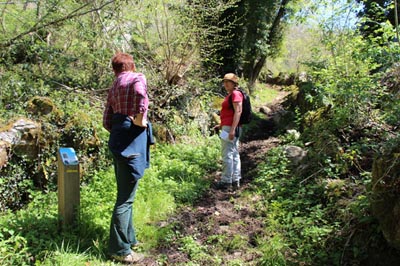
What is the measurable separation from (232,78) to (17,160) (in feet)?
10.9

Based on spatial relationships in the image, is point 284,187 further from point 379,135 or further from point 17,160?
point 17,160

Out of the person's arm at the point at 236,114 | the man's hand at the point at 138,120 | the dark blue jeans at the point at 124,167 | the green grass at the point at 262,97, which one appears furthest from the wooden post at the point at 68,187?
the green grass at the point at 262,97

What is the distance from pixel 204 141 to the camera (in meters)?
8.23

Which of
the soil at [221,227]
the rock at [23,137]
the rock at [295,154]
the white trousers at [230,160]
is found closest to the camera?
the soil at [221,227]

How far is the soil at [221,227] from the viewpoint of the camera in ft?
12.4

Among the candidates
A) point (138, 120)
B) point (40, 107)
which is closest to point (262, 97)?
point (40, 107)

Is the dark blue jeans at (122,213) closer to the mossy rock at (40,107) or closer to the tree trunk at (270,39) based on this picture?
the mossy rock at (40,107)

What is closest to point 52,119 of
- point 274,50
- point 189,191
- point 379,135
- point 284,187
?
point 189,191

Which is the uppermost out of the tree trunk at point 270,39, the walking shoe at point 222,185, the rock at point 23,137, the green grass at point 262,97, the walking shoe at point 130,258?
the tree trunk at point 270,39

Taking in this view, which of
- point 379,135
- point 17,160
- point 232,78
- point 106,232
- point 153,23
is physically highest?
point 153,23

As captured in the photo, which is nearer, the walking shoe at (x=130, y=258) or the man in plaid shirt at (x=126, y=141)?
the man in plaid shirt at (x=126, y=141)

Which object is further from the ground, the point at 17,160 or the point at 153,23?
the point at 153,23

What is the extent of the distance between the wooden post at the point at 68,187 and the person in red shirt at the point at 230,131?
2515 mm

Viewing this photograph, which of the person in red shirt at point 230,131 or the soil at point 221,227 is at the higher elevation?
the person in red shirt at point 230,131
